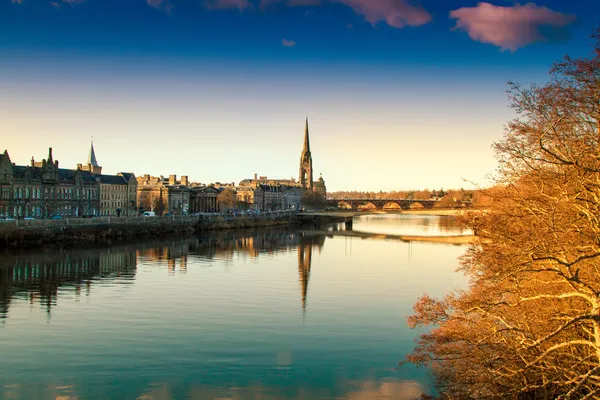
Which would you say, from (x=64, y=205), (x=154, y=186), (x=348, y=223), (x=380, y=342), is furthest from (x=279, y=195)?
(x=380, y=342)

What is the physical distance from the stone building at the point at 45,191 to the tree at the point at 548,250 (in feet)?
232

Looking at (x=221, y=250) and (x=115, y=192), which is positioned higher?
(x=115, y=192)

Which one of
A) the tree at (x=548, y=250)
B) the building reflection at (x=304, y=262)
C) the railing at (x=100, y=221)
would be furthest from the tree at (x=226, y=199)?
the tree at (x=548, y=250)

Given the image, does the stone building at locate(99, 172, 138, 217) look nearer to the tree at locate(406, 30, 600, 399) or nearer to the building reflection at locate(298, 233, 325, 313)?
the building reflection at locate(298, 233, 325, 313)

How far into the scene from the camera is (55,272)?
3953 centimetres

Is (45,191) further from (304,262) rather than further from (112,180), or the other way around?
(304,262)

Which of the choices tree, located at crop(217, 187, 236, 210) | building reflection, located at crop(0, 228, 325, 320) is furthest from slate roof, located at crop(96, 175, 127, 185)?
building reflection, located at crop(0, 228, 325, 320)

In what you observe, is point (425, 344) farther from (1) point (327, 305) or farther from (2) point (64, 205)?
(2) point (64, 205)

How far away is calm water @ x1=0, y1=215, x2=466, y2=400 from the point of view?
17.0 metres

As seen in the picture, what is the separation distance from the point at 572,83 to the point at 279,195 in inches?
7132

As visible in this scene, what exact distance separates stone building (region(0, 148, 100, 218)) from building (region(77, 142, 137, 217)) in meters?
5.81

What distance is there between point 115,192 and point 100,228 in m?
45.5

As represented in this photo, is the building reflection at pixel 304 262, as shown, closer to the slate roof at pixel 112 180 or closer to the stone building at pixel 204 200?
the slate roof at pixel 112 180

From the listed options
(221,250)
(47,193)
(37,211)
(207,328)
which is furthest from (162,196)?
(207,328)
